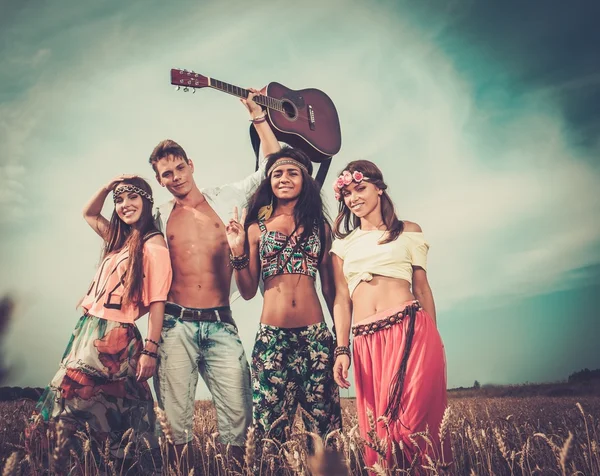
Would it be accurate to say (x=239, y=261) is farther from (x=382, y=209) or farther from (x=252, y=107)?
(x=252, y=107)

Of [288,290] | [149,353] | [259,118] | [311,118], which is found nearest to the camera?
[149,353]

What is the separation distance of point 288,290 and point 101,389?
1.40 meters

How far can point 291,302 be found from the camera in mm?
3568

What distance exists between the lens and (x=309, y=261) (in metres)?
3.74

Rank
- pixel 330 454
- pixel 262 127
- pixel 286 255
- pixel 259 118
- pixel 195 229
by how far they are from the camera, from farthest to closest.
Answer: pixel 259 118
pixel 262 127
pixel 195 229
pixel 286 255
pixel 330 454

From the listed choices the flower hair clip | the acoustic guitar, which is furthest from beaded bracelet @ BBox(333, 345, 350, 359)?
the acoustic guitar

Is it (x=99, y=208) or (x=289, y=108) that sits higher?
(x=289, y=108)

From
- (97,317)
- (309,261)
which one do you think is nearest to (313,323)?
(309,261)

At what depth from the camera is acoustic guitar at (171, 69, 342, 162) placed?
5758 mm

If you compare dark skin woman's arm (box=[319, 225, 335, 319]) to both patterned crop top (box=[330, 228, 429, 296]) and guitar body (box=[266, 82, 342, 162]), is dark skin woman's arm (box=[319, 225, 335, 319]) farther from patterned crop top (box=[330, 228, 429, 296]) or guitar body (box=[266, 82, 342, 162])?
guitar body (box=[266, 82, 342, 162])

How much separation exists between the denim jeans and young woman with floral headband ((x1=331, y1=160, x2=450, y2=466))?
92 centimetres

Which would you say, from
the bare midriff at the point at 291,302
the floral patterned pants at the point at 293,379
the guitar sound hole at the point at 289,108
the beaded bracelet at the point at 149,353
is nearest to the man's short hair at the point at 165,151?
the bare midriff at the point at 291,302

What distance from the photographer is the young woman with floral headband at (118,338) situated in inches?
122

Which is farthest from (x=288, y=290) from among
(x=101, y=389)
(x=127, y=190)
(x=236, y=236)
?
(x=127, y=190)
